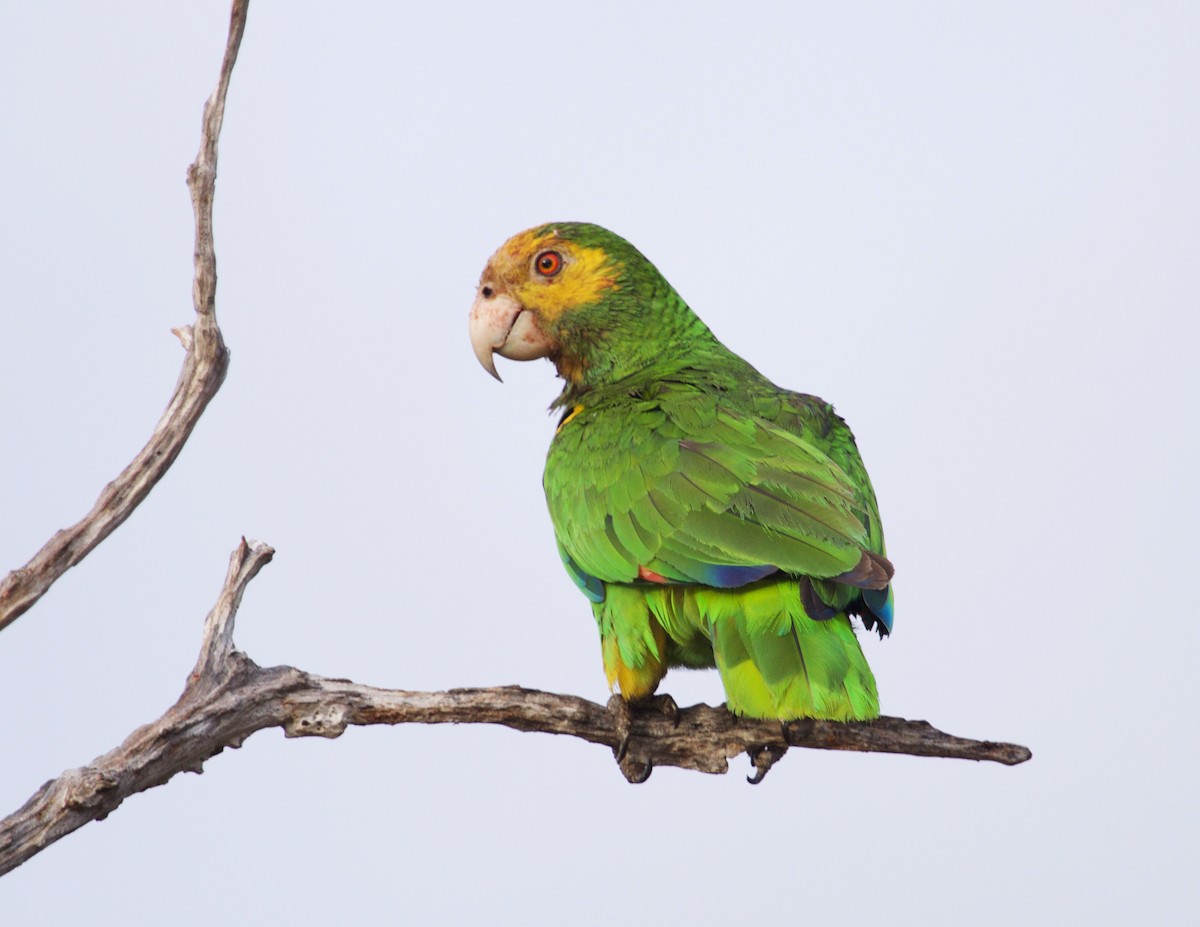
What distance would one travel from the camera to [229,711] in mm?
3168

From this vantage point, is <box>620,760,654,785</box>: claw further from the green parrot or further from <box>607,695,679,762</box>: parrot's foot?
the green parrot

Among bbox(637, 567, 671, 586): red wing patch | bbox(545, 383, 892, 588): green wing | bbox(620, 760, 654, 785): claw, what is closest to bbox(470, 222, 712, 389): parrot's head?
bbox(545, 383, 892, 588): green wing

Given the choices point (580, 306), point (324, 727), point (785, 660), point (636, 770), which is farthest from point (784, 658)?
point (580, 306)

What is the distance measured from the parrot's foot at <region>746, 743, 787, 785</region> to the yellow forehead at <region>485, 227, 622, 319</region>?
4.79ft

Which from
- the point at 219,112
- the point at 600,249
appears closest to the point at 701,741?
the point at 600,249

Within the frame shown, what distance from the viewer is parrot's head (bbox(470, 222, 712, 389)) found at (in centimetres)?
411

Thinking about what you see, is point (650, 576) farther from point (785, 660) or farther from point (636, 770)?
point (636, 770)

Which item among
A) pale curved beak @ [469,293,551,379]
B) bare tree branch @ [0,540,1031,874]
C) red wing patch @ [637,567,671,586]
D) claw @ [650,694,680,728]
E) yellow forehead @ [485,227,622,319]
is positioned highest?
yellow forehead @ [485,227,622,319]

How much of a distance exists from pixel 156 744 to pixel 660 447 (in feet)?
4.63

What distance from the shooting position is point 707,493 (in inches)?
130

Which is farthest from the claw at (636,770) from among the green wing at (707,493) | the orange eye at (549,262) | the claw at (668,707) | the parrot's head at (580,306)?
the orange eye at (549,262)

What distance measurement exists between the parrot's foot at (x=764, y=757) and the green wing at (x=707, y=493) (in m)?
0.51

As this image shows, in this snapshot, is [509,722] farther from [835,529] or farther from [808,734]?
[835,529]

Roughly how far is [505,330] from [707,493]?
1169 millimetres
